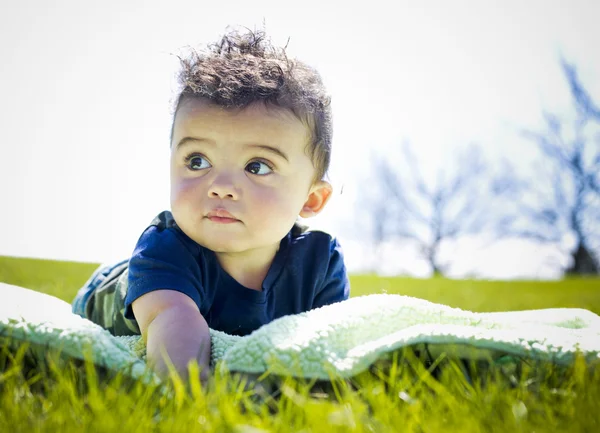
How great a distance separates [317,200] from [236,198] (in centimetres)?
61

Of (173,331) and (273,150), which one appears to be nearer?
(173,331)

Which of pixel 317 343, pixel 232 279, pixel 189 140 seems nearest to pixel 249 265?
pixel 232 279

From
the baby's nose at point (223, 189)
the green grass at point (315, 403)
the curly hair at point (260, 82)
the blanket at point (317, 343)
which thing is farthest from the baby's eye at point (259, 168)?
the green grass at point (315, 403)

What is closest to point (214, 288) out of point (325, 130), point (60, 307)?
point (60, 307)

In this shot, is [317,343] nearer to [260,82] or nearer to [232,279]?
[232,279]

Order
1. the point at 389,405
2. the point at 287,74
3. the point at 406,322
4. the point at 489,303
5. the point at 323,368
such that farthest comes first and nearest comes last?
the point at 489,303, the point at 287,74, the point at 406,322, the point at 323,368, the point at 389,405

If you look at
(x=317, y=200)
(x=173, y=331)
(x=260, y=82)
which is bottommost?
(x=173, y=331)

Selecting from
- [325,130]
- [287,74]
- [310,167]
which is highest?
[287,74]

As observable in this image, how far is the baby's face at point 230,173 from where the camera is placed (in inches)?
82.1

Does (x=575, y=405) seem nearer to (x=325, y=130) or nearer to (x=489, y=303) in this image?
(x=325, y=130)

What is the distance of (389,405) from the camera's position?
1.09 m

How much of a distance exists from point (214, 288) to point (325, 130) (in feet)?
2.71

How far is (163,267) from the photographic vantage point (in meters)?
1.99

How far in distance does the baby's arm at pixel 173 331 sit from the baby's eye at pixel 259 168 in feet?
1.77
